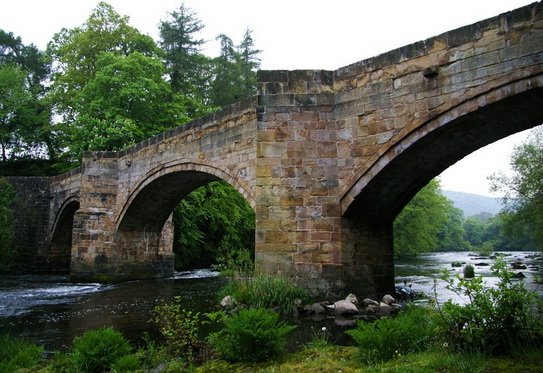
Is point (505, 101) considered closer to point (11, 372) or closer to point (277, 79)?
point (277, 79)

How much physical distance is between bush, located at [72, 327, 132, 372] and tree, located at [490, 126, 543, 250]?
18749 mm

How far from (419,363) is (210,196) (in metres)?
17.8

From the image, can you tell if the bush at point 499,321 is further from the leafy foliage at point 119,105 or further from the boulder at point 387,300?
the leafy foliage at point 119,105

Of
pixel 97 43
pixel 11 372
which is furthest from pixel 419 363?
pixel 97 43

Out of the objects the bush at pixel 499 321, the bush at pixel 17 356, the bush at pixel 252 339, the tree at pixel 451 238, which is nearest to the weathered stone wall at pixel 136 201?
the bush at pixel 17 356

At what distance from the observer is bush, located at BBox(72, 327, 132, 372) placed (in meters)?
3.71

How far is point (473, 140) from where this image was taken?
7520 mm

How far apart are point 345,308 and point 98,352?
4.23 meters

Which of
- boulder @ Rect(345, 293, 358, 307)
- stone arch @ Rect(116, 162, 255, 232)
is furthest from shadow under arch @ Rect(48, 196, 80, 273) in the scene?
boulder @ Rect(345, 293, 358, 307)

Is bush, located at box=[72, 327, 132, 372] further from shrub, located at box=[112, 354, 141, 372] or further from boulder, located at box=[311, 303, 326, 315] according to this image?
boulder, located at box=[311, 303, 326, 315]

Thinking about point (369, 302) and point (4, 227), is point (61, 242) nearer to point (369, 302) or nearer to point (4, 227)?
point (4, 227)

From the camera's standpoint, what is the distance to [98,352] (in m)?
3.75

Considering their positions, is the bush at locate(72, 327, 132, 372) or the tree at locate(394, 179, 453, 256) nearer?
the bush at locate(72, 327, 132, 372)

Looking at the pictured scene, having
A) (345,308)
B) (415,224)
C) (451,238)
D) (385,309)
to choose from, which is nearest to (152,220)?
(345,308)
